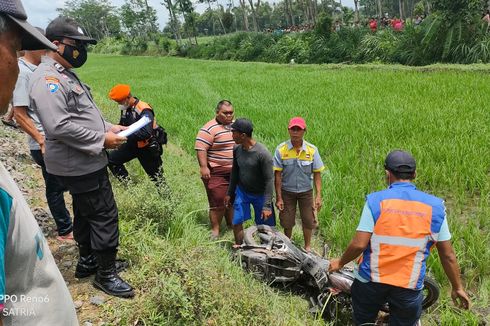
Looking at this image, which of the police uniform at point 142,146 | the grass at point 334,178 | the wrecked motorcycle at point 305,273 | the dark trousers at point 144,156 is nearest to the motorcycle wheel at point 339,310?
the wrecked motorcycle at point 305,273

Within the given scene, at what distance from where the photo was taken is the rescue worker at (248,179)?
335 centimetres

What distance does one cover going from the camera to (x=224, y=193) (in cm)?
394

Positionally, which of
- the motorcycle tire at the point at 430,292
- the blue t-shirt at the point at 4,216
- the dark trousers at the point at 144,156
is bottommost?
the motorcycle tire at the point at 430,292

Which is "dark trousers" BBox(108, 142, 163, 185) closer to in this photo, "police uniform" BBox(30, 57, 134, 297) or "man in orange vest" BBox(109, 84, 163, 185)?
"man in orange vest" BBox(109, 84, 163, 185)

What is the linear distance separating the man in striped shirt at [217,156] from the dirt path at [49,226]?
1.41 metres

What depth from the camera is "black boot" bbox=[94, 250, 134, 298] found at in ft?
8.03

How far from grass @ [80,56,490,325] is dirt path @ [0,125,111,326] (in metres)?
0.25

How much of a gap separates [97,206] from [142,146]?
1.58 metres

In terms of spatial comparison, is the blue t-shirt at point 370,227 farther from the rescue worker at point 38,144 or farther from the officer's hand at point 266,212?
the rescue worker at point 38,144

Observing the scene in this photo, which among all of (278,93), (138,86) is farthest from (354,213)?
(138,86)

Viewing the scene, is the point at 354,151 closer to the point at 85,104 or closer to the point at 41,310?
the point at 85,104

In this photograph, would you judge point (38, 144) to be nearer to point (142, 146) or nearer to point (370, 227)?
point (142, 146)

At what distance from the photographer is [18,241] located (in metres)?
0.83

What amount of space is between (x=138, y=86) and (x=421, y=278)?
1380cm
